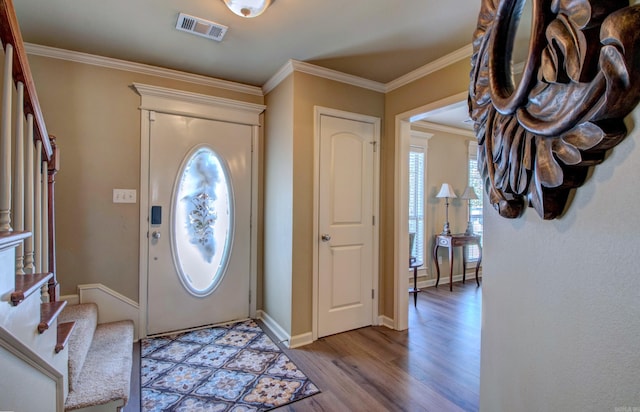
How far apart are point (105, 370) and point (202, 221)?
56.8 inches

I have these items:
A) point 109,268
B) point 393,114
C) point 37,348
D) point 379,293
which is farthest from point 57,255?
point 393,114

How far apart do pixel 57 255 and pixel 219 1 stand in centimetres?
236

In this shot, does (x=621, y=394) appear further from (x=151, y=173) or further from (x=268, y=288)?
(x=151, y=173)

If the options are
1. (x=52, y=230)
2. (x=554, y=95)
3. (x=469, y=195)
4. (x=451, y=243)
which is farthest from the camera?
(x=469, y=195)

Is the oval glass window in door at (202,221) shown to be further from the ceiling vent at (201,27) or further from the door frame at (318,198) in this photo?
the ceiling vent at (201,27)

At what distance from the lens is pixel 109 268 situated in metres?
2.71

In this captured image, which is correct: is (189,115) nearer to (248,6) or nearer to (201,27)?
(201,27)

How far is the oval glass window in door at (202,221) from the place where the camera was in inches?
116

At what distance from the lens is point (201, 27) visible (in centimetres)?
219

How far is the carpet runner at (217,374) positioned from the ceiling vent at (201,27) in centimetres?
249

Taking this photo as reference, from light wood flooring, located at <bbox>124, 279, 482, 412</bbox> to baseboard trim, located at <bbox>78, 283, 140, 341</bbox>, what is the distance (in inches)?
14.6

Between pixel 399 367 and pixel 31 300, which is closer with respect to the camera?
pixel 31 300

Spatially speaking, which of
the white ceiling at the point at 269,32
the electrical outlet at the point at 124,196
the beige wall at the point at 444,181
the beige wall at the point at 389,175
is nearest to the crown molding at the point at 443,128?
the beige wall at the point at 444,181

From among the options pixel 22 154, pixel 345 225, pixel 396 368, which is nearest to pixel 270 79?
pixel 345 225
